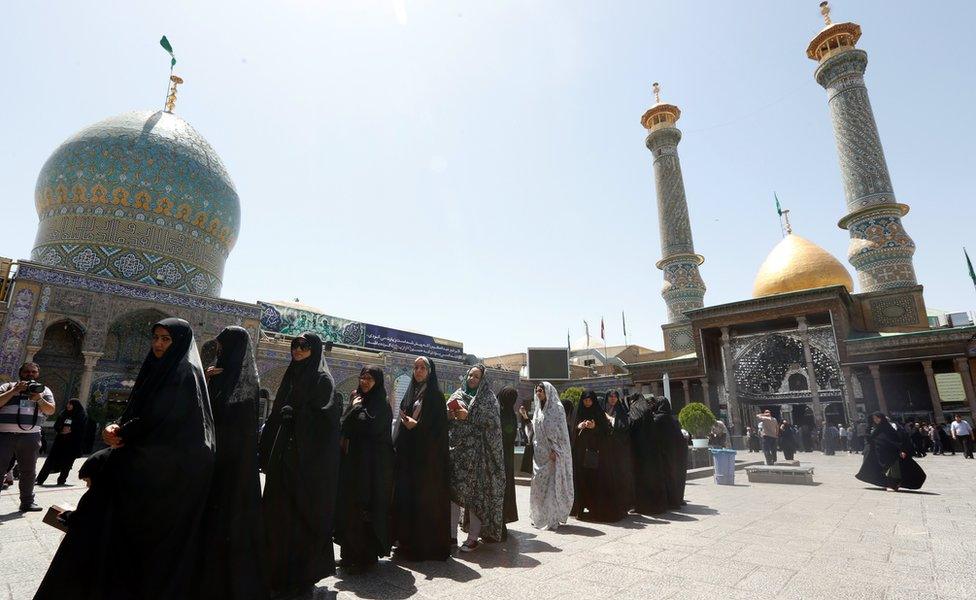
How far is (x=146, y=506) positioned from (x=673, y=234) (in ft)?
77.6

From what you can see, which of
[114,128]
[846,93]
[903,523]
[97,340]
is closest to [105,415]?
[97,340]

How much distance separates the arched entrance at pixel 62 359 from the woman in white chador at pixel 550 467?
513 inches

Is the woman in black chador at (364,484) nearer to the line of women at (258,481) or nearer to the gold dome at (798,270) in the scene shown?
the line of women at (258,481)

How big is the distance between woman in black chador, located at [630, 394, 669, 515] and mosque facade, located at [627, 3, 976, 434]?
1456cm

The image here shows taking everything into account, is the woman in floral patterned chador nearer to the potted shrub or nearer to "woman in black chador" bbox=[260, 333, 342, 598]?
"woman in black chador" bbox=[260, 333, 342, 598]

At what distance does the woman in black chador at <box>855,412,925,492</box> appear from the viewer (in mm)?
6233

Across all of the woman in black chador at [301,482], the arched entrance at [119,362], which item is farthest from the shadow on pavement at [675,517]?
the arched entrance at [119,362]

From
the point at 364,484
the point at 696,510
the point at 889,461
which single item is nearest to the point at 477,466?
the point at 364,484

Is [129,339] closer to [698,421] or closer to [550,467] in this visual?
[550,467]

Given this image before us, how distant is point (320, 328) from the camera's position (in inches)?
733

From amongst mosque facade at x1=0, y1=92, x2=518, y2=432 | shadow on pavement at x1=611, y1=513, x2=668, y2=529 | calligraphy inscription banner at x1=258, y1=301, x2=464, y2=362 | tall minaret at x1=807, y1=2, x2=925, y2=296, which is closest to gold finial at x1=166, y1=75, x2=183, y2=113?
mosque facade at x1=0, y1=92, x2=518, y2=432

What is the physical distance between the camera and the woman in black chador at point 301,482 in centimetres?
241

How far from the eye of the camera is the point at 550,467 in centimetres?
436

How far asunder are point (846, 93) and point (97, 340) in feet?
88.4
